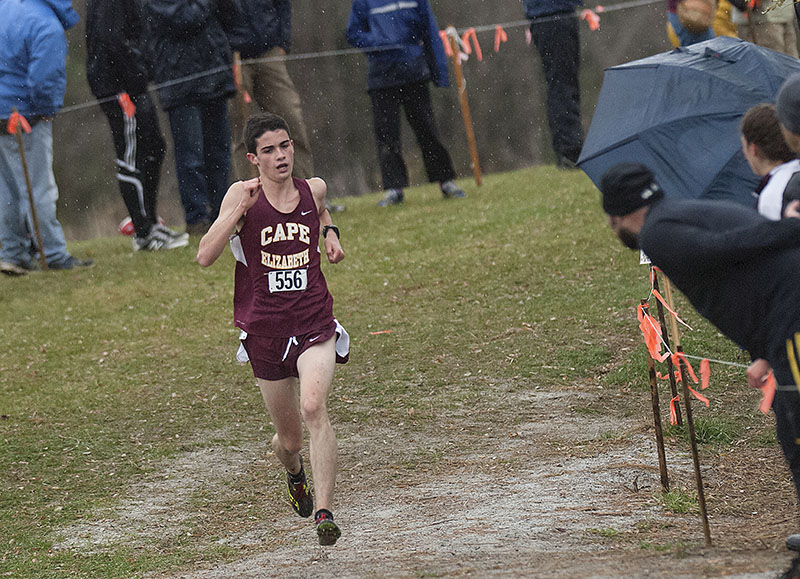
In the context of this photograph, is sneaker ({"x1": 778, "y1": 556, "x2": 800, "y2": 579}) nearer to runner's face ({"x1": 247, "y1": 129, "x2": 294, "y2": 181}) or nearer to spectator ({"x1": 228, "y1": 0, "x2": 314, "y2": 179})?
runner's face ({"x1": 247, "y1": 129, "x2": 294, "y2": 181})

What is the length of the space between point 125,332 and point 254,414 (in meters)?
2.43

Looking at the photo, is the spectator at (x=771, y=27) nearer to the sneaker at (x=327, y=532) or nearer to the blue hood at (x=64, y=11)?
the blue hood at (x=64, y=11)

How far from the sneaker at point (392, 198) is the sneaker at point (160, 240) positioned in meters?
2.64

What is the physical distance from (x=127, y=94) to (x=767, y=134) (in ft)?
28.4

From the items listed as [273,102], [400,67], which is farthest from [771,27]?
[273,102]

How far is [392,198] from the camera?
14.0m

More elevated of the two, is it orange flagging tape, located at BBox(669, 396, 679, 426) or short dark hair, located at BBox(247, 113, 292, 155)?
short dark hair, located at BBox(247, 113, 292, 155)

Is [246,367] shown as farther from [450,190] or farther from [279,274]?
[450,190]

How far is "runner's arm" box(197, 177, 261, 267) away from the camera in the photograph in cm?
561

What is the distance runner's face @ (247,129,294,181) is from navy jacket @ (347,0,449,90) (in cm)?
768

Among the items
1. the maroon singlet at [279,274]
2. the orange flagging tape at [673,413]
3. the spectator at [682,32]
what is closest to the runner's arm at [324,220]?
the maroon singlet at [279,274]

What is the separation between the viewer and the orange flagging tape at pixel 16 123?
11.2 meters

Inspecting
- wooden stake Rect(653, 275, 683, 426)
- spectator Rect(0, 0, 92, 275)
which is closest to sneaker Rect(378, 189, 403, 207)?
spectator Rect(0, 0, 92, 275)

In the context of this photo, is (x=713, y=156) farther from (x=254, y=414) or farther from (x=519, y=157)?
(x=519, y=157)
